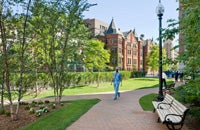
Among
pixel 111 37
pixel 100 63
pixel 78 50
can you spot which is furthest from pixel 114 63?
pixel 78 50

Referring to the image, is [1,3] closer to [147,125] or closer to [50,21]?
[50,21]

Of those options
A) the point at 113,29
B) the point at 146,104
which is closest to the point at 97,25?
the point at 113,29

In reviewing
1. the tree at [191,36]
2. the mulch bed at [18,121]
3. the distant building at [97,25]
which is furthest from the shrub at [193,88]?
the distant building at [97,25]

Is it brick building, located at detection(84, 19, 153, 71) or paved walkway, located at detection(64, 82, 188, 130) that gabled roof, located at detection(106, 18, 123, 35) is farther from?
paved walkway, located at detection(64, 82, 188, 130)

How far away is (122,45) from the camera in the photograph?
6128 cm

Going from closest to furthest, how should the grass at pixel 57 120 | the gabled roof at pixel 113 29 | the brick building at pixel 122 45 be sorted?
the grass at pixel 57 120 → the brick building at pixel 122 45 → the gabled roof at pixel 113 29

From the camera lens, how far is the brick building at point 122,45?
189 ft

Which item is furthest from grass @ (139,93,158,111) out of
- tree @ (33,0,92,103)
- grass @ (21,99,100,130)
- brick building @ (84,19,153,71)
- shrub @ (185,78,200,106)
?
brick building @ (84,19,153,71)

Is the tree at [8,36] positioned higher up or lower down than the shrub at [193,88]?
higher up

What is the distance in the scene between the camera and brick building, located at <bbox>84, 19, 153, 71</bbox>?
5759 centimetres

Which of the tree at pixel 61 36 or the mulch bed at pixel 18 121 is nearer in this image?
the mulch bed at pixel 18 121

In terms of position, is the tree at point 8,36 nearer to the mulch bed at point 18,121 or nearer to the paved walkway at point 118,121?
the mulch bed at point 18,121

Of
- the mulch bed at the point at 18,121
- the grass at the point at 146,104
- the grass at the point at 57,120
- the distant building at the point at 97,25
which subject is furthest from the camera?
the distant building at the point at 97,25

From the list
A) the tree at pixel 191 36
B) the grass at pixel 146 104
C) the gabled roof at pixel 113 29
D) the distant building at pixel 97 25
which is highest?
the distant building at pixel 97 25
